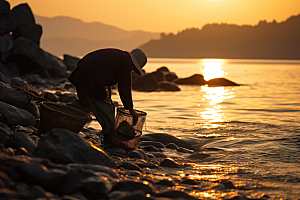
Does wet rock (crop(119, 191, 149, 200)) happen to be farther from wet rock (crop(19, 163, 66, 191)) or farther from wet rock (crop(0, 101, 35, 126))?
wet rock (crop(0, 101, 35, 126))

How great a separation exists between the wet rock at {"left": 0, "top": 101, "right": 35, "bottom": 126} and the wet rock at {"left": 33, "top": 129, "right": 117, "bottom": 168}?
216 cm

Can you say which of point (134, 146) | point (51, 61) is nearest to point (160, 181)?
point (134, 146)

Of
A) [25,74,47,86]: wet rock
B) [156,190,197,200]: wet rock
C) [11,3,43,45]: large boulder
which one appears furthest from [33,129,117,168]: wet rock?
[11,3,43,45]: large boulder

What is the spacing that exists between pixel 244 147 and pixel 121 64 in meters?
3.52

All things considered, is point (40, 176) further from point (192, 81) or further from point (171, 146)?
point (192, 81)

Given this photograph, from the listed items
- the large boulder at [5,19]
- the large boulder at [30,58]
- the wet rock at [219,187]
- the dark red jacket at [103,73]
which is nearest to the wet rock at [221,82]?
the large boulder at [30,58]

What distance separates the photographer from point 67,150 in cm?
429

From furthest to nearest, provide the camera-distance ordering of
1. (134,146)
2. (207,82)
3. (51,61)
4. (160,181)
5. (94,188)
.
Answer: (207,82) → (51,61) → (134,146) → (160,181) → (94,188)

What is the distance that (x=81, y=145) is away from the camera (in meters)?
4.44

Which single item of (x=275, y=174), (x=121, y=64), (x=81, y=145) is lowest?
(x=275, y=174)

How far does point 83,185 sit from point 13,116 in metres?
3.38

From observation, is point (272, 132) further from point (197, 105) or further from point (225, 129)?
point (197, 105)

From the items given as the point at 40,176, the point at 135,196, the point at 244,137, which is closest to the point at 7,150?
the point at 40,176

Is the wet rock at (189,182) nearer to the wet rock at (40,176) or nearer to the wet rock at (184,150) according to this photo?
the wet rock at (40,176)
